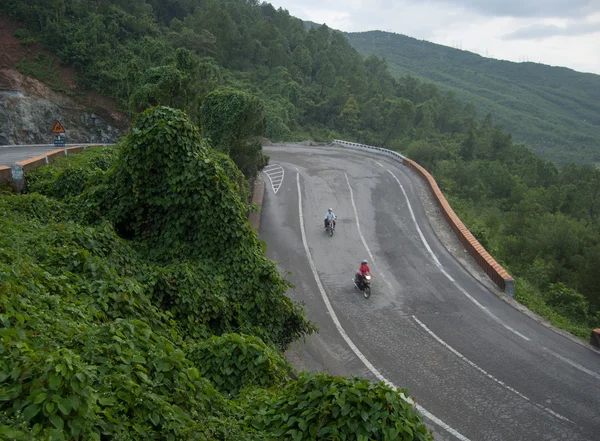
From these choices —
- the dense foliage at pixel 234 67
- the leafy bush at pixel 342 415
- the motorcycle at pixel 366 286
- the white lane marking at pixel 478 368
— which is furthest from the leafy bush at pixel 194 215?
the dense foliage at pixel 234 67

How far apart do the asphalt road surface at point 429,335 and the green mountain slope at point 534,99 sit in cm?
10019

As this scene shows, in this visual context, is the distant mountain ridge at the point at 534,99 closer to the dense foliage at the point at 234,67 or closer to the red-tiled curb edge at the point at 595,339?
the dense foliage at the point at 234,67

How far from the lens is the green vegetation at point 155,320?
4430 millimetres

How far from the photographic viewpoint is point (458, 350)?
12.6m

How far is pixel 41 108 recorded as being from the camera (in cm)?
3581

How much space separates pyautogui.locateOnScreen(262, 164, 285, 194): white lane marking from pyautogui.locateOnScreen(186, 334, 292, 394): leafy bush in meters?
19.8

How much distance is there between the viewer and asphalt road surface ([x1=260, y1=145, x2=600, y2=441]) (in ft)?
33.8

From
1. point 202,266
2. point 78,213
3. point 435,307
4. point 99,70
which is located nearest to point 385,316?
point 435,307

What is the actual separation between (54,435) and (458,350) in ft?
35.7

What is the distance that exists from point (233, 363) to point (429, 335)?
25.8 feet

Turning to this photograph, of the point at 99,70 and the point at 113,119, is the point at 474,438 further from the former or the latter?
the point at 99,70

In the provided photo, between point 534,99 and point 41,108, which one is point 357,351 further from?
point 534,99

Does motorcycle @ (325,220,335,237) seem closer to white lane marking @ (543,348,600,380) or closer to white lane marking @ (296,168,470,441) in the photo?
white lane marking @ (296,168,470,441)

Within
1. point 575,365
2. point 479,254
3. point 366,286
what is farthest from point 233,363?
point 479,254
